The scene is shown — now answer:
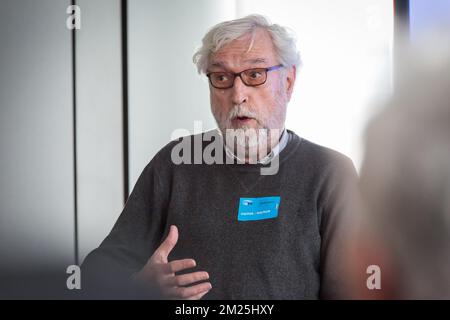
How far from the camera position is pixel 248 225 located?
3.19 feet

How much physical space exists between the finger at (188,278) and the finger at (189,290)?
0.04 feet

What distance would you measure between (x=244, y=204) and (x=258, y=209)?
3 cm

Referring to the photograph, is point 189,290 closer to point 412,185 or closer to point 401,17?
point 412,185

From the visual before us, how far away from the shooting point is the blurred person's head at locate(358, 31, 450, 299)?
968mm

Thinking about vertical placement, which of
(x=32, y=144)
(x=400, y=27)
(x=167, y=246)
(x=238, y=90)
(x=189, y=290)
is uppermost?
(x=400, y=27)

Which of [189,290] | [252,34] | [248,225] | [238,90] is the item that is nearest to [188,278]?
[189,290]

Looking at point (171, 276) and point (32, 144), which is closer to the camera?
point (171, 276)

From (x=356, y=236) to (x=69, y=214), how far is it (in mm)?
683

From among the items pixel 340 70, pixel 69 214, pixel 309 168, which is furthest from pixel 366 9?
pixel 69 214

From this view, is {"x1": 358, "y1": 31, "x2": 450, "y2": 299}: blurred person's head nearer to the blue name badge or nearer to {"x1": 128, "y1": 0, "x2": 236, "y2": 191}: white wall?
the blue name badge

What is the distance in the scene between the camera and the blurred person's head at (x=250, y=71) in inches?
41.4

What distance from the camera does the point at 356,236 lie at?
0.98 m

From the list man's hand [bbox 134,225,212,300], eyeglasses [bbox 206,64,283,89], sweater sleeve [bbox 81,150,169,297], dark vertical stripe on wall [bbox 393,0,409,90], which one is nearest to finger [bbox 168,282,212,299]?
man's hand [bbox 134,225,212,300]

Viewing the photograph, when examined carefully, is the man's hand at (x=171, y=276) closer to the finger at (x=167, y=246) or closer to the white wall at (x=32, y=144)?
the finger at (x=167, y=246)
